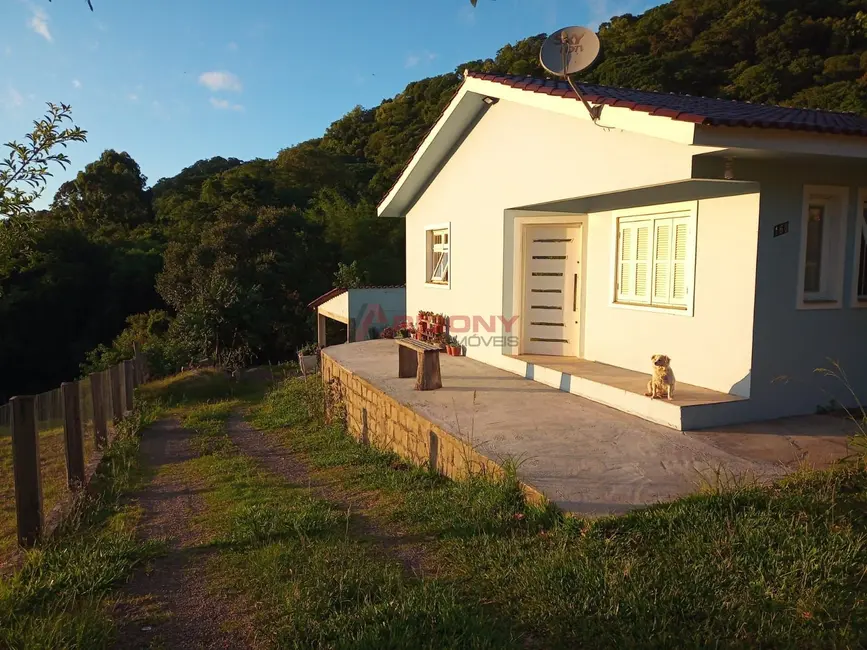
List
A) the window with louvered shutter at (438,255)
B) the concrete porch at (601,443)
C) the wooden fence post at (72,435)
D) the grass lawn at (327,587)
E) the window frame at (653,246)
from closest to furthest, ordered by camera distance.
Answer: the grass lawn at (327,587)
the concrete porch at (601,443)
the wooden fence post at (72,435)
the window frame at (653,246)
the window with louvered shutter at (438,255)

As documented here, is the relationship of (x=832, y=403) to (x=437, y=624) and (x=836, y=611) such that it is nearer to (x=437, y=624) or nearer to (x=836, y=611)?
(x=836, y=611)

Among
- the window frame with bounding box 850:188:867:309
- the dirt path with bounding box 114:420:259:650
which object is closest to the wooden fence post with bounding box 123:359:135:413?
the dirt path with bounding box 114:420:259:650

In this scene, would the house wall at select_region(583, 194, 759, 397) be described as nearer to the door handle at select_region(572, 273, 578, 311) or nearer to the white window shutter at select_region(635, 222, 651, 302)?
the white window shutter at select_region(635, 222, 651, 302)

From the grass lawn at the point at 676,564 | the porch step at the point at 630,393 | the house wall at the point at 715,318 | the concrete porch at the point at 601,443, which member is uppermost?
the house wall at the point at 715,318

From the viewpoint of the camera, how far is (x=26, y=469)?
4875 mm

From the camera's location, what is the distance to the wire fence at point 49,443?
4852mm

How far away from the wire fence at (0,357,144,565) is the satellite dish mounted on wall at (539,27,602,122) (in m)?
6.08

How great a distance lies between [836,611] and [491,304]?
747 cm

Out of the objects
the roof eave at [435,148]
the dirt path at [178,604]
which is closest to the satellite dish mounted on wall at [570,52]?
the roof eave at [435,148]

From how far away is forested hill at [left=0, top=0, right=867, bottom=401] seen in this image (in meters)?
25.7

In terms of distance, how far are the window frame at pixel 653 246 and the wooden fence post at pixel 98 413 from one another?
7.55 meters

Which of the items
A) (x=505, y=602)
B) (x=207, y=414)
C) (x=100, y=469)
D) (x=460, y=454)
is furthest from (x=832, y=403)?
(x=207, y=414)

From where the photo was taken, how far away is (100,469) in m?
8.05

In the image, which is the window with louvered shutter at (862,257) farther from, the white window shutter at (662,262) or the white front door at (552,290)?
the white front door at (552,290)
